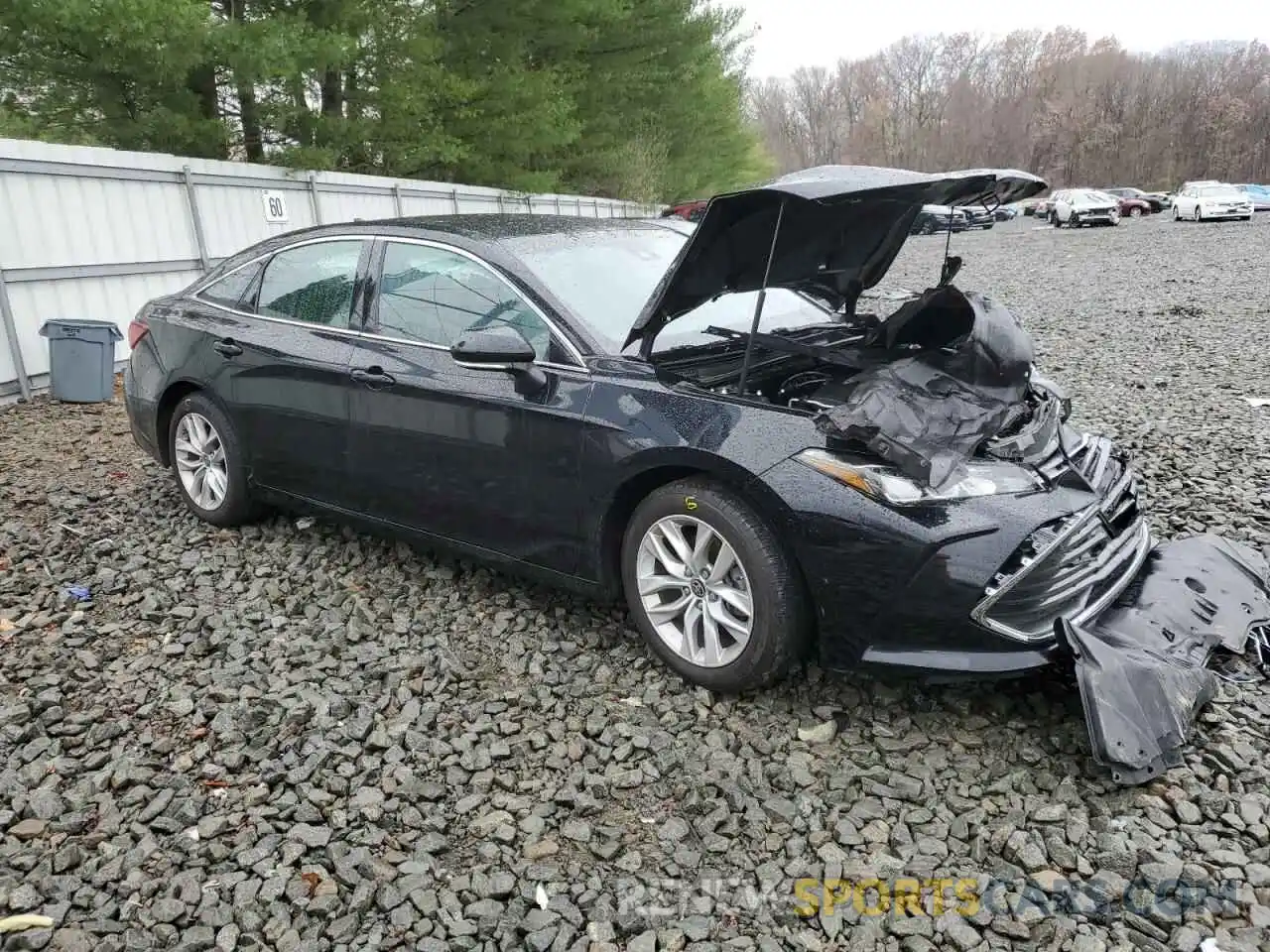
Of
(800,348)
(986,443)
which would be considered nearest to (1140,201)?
(800,348)

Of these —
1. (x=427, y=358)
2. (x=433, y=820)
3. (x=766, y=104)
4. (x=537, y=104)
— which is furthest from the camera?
(x=766, y=104)

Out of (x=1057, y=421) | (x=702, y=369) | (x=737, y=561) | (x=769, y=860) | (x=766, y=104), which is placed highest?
(x=766, y=104)

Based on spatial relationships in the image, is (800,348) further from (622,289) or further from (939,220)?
(939,220)

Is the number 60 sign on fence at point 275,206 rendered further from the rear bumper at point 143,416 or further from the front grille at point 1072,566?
the front grille at point 1072,566

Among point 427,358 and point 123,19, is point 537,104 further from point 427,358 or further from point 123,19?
point 427,358

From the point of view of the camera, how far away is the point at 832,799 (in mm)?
2582

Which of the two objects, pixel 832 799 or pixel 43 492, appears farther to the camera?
pixel 43 492

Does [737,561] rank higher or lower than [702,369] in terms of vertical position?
lower

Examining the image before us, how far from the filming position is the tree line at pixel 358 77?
10125mm

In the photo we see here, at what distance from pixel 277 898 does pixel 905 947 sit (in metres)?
1.55

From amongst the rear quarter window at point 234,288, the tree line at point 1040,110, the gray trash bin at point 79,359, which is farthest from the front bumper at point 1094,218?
the rear quarter window at point 234,288

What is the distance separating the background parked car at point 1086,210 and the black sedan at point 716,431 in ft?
120

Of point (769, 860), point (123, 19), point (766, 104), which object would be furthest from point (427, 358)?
point (766, 104)

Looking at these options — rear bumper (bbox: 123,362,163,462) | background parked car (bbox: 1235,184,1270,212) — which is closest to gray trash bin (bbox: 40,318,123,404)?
rear bumper (bbox: 123,362,163,462)
